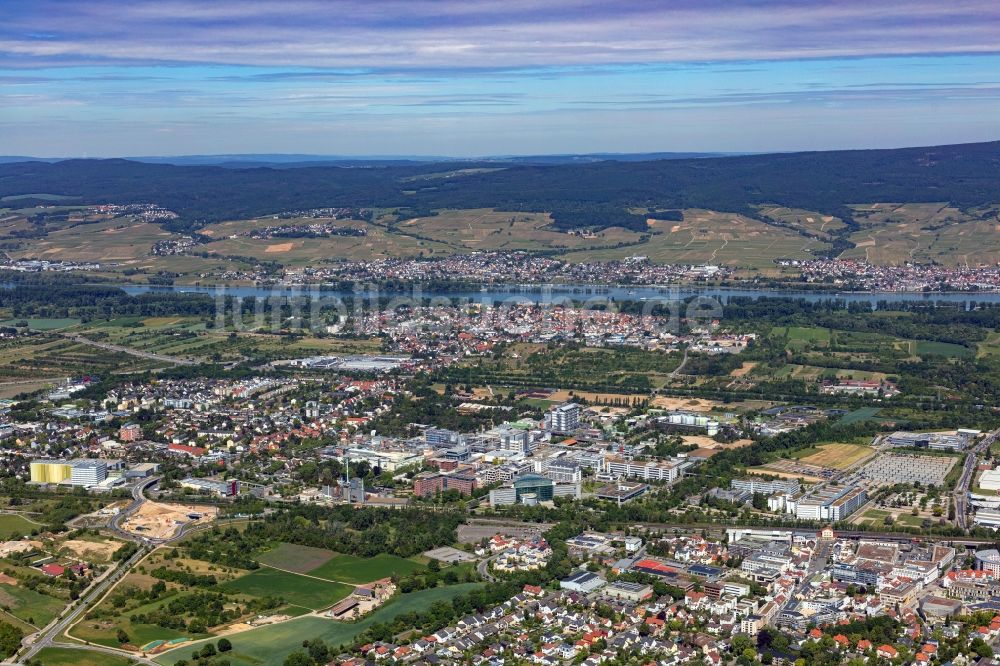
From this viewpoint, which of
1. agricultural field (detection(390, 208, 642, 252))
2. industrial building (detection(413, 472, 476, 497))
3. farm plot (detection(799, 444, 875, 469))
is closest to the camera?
industrial building (detection(413, 472, 476, 497))

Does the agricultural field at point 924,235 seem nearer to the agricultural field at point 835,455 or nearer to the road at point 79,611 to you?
the agricultural field at point 835,455

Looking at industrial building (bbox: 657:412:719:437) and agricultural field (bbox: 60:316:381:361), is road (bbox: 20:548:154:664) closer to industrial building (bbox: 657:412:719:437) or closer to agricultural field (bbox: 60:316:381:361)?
industrial building (bbox: 657:412:719:437)

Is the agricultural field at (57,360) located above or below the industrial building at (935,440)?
below

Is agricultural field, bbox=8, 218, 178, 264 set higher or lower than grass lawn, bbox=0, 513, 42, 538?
higher

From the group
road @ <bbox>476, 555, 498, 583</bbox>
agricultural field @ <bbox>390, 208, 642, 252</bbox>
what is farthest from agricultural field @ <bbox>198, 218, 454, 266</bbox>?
road @ <bbox>476, 555, 498, 583</bbox>

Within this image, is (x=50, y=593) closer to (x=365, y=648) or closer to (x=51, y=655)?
(x=51, y=655)

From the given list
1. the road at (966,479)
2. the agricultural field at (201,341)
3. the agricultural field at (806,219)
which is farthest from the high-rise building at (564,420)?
the agricultural field at (806,219)

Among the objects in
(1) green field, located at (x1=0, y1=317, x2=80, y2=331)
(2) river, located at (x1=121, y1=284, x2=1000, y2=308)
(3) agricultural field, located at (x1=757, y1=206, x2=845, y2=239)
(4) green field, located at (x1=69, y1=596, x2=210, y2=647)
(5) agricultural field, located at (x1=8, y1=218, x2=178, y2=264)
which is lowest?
(4) green field, located at (x1=69, y1=596, x2=210, y2=647)
